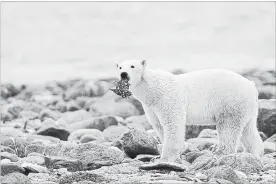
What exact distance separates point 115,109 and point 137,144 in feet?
47.1

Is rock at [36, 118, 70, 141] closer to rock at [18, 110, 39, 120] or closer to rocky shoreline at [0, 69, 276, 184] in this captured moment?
rocky shoreline at [0, 69, 276, 184]

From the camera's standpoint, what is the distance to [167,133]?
12.0m

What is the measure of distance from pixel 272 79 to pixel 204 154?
28.6m

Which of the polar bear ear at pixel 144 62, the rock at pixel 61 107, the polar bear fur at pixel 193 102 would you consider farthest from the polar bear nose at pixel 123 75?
the rock at pixel 61 107

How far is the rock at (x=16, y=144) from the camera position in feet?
47.9

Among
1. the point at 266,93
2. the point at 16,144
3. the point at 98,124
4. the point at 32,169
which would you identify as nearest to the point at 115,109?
the point at 98,124

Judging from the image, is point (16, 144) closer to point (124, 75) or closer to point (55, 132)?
point (55, 132)

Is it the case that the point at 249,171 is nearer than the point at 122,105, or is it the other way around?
the point at 249,171

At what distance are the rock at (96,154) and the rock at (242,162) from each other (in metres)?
2.25

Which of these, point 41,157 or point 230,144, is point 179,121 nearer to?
point 230,144

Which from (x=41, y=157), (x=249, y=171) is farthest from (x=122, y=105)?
(x=249, y=171)

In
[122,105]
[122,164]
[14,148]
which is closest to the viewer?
[122,164]

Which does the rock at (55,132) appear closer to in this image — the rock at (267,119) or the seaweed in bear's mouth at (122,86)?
the rock at (267,119)

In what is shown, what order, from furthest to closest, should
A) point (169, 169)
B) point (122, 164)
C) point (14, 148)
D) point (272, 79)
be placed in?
point (272, 79) → point (14, 148) → point (122, 164) → point (169, 169)
